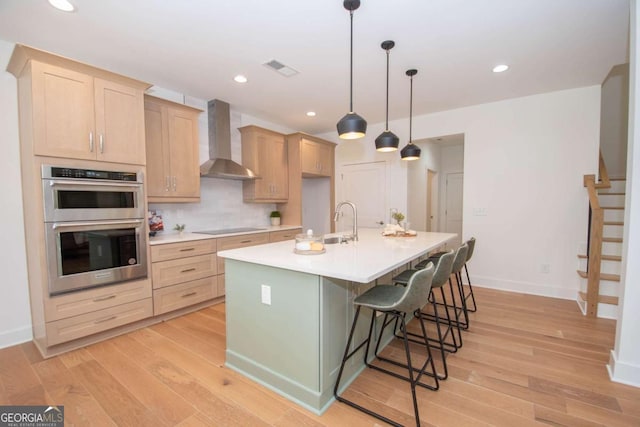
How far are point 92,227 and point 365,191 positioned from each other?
402cm

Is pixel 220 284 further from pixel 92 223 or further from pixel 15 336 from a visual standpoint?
pixel 15 336

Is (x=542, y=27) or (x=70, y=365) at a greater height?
(x=542, y=27)

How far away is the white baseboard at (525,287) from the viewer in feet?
11.9

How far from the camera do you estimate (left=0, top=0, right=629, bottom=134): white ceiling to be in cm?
203

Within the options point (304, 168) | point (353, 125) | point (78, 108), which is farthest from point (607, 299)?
point (78, 108)

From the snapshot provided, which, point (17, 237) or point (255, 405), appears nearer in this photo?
point (255, 405)

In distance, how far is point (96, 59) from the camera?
2723 mm

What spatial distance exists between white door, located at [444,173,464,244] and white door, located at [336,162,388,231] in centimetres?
270

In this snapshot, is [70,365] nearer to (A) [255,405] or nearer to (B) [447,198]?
(A) [255,405]

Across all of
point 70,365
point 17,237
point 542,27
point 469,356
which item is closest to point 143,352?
point 70,365

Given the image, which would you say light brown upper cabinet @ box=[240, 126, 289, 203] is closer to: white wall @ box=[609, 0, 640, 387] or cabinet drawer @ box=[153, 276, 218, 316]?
cabinet drawer @ box=[153, 276, 218, 316]

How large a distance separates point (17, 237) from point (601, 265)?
19.3 ft

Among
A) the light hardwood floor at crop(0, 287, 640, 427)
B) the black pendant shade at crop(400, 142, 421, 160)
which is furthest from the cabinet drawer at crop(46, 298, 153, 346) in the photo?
the black pendant shade at crop(400, 142, 421, 160)

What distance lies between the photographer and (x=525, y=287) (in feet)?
12.6
